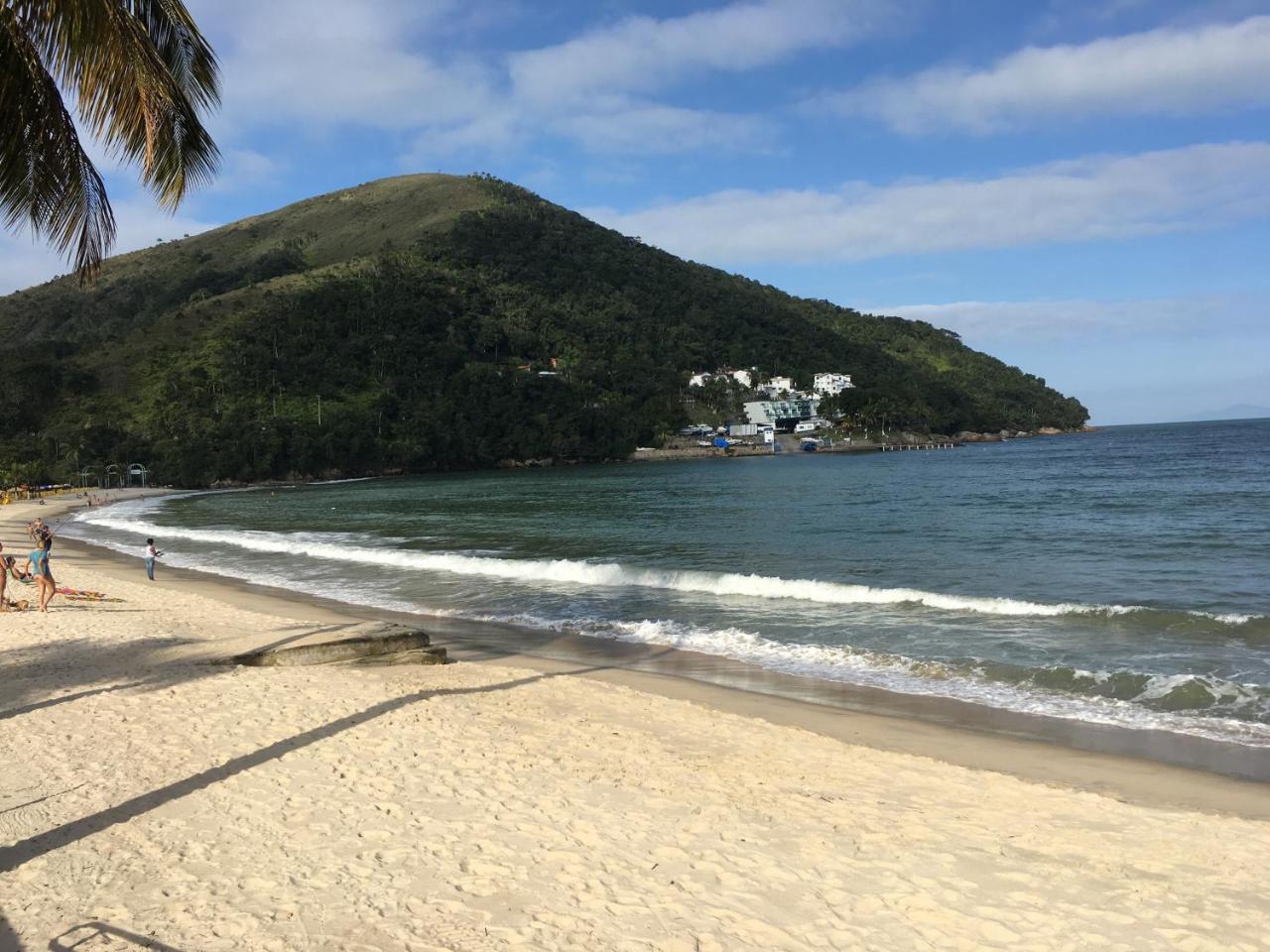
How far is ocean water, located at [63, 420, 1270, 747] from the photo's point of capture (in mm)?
10312

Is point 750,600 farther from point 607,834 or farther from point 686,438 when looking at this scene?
point 686,438

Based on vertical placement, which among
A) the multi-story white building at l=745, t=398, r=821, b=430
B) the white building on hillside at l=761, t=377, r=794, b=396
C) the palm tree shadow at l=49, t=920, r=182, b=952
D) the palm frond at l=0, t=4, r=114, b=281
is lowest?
the palm tree shadow at l=49, t=920, r=182, b=952

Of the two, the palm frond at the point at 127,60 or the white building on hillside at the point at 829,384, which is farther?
the white building on hillside at the point at 829,384

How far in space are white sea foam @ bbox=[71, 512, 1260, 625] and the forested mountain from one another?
60.8m

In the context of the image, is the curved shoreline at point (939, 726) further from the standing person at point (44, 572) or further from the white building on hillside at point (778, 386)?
the white building on hillside at point (778, 386)

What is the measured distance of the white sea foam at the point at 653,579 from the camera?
46.4 ft

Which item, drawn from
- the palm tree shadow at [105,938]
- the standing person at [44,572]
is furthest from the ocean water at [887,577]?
the palm tree shadow at [105,938]

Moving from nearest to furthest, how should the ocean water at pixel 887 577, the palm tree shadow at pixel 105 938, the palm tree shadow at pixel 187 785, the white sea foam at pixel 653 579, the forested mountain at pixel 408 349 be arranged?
the palm tree shadow at pixel 105 938
the palm tree shadow at pixel 187 785
the ocean water at pixel 887 577
the white sea foam at pixel 653 579
the forested mountain at pixel 408 349

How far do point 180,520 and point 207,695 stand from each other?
126ft

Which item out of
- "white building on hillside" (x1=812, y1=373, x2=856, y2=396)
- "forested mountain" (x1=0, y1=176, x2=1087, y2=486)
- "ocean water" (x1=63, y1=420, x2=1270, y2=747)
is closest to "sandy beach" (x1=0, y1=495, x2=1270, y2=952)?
"ocean water" (x1=63, y1=420, x2=1270, y2=747)

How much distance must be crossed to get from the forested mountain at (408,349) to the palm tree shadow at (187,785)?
261 feet

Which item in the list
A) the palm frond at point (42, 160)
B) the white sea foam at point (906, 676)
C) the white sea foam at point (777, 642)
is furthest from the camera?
the white sea foam at point (777, 642)

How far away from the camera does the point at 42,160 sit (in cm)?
696

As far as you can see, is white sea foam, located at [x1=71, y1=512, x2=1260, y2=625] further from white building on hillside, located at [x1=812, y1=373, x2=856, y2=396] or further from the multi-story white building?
white building on hillside, located at [x1=812, y1=373, x2=856, y2=396]
